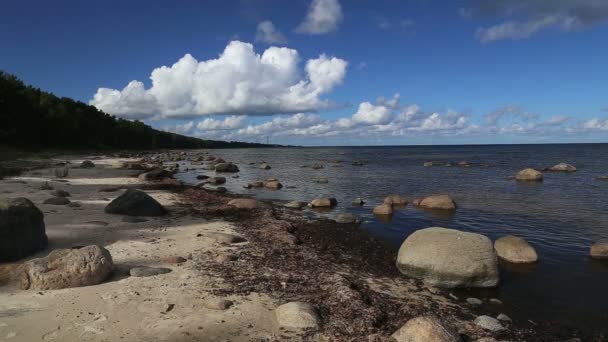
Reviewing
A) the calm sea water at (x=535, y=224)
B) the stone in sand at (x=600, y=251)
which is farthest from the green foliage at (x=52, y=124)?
the stone in sand at (x=600, y=251)

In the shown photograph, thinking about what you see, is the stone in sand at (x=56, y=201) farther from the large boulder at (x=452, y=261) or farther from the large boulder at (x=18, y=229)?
the large boulder at (x=452, y=261)

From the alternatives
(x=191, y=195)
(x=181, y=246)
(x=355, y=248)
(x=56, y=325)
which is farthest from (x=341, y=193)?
(x=56, y=325)

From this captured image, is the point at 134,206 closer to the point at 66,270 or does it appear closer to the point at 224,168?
the point at 66,270

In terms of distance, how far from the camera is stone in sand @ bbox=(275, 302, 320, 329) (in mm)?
7277

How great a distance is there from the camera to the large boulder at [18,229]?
31.5 ft

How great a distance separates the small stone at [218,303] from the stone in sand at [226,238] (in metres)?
5.07

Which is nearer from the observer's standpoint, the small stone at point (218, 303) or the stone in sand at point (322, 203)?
the small stone at point (218, 303)

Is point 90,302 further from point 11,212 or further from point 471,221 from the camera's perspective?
point 471,221

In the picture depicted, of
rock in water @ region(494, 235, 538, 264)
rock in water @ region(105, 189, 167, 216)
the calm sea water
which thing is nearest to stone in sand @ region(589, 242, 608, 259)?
the calm sea water

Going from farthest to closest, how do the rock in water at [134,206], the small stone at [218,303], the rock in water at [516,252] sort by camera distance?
the rock in water at [134,206], the rock in water at [516,252], the small stone at [218,303]

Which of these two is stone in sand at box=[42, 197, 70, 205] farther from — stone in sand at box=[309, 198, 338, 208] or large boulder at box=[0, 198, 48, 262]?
stone in sand at box=[309, 198, 338, 208]

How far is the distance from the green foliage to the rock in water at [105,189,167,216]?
54852 millimetres

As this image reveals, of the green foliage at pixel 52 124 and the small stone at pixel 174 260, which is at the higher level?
the green foliage at pixel 52 124

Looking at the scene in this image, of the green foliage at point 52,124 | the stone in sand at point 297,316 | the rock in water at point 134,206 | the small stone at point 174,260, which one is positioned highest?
the green foliage at point 52,124
